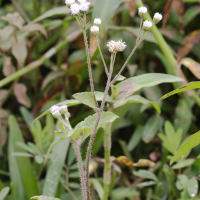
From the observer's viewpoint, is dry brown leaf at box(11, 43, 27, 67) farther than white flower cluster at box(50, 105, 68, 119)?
Yes

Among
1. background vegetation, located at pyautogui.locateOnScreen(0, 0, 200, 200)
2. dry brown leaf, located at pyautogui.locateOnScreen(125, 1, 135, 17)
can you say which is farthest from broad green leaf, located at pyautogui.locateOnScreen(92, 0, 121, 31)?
dry brown leaf, located at pyautogui.locateOnScreen(125, 1, 135, 17)

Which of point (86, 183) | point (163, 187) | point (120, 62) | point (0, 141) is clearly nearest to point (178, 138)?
point (163, 187)

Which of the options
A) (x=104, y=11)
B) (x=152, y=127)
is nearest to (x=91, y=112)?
(x=152, y=127)

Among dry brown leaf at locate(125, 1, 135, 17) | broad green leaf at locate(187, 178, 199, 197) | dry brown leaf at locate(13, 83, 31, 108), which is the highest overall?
dry brown leaf at locate(125, 1, 135, 17)

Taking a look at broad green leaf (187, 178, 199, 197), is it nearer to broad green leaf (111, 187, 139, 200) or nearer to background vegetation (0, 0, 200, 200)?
background vegetation (0, 0, 200, 200)

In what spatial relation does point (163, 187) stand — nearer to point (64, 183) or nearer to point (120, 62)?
point (64, 183)

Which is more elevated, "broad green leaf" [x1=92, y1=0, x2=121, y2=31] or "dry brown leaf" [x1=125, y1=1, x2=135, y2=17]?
"dry brown leaf" [x1=125, y1=1, x2=135, y2=17]

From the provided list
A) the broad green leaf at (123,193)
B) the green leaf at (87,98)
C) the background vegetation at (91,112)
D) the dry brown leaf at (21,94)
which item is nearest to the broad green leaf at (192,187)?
the background vegetation at (91,112)
